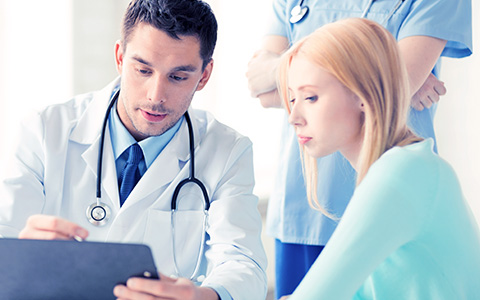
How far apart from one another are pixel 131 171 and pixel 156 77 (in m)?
0.25

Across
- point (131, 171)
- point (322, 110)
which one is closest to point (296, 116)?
point (322, 110)

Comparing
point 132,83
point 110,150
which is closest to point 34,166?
point 110,150

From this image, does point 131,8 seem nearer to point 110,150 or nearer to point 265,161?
point 110,150

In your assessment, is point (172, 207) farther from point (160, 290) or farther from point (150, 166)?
point (160, 290)

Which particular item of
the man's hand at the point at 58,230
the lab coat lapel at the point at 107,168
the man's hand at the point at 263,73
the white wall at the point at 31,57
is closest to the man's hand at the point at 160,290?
the man's hand at the point at 58,230

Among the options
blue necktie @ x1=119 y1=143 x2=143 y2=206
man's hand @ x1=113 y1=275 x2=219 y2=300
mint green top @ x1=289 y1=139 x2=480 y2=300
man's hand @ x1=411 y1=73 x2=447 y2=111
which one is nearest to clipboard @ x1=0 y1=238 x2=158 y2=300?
man's hand @ x1=113 y1=275 x2=219 y2=300

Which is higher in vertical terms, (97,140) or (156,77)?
(156,77)

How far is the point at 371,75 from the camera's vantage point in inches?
43.2

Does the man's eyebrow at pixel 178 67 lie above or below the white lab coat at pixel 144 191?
above

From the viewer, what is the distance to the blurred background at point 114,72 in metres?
2.13

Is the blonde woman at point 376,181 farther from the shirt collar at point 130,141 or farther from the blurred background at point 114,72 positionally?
the blurred background at point 114,72

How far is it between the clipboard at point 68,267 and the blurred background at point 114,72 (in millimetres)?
680

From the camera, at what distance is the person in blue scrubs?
1481mm

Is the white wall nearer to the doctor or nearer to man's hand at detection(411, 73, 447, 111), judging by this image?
the doctor
